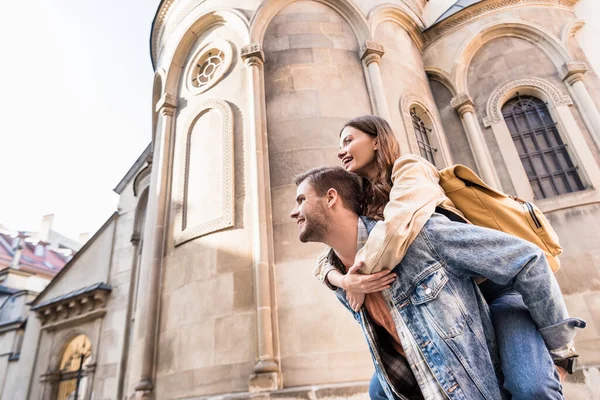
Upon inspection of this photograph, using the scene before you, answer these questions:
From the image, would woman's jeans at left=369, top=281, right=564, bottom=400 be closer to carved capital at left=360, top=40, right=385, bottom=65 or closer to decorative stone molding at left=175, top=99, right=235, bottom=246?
decorative stone molding at left=175, top=99, right=235, bottom=246

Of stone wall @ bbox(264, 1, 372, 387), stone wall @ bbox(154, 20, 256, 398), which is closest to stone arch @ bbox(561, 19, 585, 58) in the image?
stone wall @ bbox(264, 1, 372, 387)

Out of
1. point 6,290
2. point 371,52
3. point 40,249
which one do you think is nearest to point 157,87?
point 371,52

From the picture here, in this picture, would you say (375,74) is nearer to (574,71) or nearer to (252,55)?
(252,55)

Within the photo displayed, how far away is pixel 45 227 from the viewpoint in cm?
3781

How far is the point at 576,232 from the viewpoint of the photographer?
7285mm

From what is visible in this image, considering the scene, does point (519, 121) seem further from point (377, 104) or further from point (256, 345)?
point (256, 345)

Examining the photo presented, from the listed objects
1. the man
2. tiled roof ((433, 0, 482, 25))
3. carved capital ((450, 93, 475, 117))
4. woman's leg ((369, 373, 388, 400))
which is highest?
tiled roof ((433, 0, 482, 25))

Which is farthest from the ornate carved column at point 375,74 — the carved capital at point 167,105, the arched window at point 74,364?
the arched window at point 74,364

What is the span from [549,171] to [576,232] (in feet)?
5.30

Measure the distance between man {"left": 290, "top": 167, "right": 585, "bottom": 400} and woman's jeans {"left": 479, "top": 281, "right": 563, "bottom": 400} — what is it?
4 cm

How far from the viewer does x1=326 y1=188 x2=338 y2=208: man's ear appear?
5.54 feet

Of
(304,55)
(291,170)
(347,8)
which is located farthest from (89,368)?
(347,8)

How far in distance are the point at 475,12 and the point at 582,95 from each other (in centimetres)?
349

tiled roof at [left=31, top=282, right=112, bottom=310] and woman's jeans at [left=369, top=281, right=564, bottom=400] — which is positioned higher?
tiled roof at [left=31, top=282, right=112, bottom=310]
